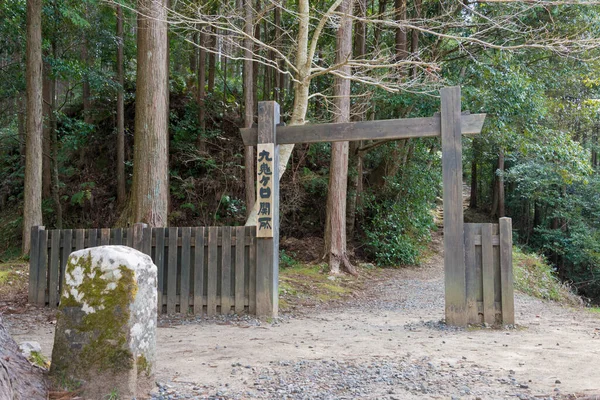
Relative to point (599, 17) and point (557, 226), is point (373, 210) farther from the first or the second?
point (557, 226)

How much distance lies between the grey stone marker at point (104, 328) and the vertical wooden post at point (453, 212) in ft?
14.6

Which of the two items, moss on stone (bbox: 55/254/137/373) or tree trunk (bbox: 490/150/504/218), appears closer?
moss on stone (bbox: 55/254/137/373)

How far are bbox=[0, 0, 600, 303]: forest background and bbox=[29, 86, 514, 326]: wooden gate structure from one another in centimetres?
210

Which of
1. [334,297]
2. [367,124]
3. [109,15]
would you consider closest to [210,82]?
[109,15]

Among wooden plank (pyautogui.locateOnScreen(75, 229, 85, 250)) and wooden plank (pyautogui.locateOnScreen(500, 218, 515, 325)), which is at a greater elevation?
wooden plank (pyautogui.locateOnScreen(75, 229, 85, 250))

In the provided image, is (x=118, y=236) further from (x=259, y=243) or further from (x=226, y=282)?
(x=259, y=243)

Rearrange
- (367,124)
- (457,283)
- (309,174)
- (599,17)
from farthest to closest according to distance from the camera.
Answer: (309,174)
(599,17)
(367,124)
(457,283)

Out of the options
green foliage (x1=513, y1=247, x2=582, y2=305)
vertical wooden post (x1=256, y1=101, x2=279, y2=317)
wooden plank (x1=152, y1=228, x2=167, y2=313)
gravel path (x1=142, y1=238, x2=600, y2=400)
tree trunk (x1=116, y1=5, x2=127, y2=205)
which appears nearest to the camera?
gravel path (x1=142, y1=238, x2=600, y2=400)

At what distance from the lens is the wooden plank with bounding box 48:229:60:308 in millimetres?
7609

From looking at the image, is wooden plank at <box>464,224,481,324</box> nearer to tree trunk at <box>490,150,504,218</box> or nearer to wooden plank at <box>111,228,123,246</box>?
wooden plank at <box>111,228,123,246</box>

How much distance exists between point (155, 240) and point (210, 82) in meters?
12.6

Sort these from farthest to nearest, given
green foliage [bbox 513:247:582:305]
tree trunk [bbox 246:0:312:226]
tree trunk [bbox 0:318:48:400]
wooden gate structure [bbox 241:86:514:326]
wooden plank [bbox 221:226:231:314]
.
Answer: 1. green foliage [bbox 513:247:582:305]
2. tree trunk [bbox 246:0:312:226]
3. wooden plank [bbox 221:226:231:314]
4. wooden gate structure [bbox 241:86:514:326]
5. tree trunk [bbox 0:318:48:400]

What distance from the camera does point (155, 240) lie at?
7.40 meters

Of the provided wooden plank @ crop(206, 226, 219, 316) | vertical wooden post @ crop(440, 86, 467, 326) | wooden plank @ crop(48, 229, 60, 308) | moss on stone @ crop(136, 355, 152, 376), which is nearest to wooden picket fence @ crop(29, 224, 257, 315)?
wooden plank @ crop(206, 226, 219, 316)
